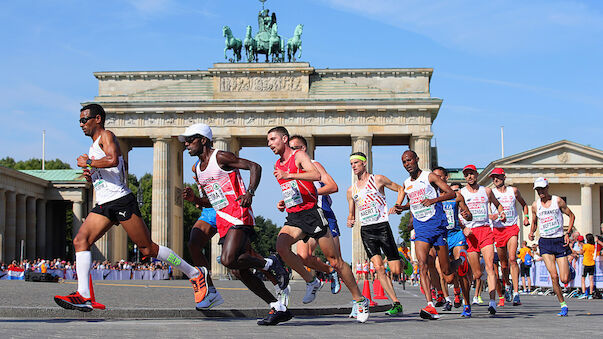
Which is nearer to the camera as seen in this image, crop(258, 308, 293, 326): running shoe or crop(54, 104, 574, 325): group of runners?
crop(258, 308, 293, 326): running shoe

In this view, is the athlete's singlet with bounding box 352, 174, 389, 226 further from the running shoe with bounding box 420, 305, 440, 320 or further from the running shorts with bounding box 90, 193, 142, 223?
the running shorts with bounding box 90, 193, 142, 223

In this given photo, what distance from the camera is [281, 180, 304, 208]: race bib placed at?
39.5 ft

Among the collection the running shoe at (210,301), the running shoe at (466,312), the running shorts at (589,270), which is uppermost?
the running shoe at (210,301)

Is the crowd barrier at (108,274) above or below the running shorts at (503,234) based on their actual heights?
below

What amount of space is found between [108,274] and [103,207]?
44.1 meters

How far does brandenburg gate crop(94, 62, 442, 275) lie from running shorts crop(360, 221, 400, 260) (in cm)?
5235

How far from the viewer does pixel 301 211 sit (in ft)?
39.5

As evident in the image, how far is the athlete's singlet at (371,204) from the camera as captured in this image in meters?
14.6

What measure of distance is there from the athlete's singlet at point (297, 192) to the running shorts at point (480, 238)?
599 centimetres

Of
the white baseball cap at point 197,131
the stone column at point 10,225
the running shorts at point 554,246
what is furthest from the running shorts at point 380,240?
the stone column at point 10,225

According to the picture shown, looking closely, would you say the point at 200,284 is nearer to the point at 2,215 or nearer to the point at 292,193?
the point at 292,193

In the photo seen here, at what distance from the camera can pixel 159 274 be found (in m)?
61.9

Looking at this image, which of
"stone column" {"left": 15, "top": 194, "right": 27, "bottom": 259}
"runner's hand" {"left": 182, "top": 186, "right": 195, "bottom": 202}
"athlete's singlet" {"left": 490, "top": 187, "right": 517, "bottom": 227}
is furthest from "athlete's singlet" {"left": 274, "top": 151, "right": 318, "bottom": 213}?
"stone column" {"left": 15, "top": 194, "right": 27, "bottom": 259}

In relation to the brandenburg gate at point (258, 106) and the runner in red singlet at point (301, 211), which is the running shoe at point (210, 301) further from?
the brandenburg gate at point (258, 106)
